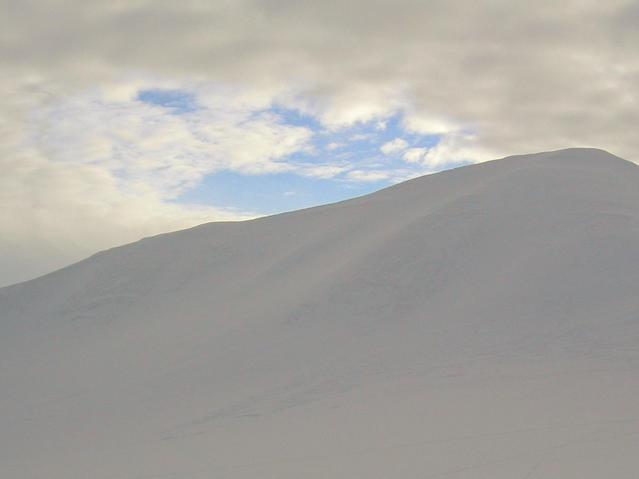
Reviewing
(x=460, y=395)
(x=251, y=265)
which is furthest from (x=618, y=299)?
(x=251, y=265)

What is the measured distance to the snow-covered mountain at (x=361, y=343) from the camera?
955 cm

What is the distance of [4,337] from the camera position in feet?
69.8

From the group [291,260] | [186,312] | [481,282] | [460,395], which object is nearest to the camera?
[460,395]

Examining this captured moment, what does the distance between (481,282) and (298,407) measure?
22.2 ft

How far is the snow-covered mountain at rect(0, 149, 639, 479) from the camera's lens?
9.55 meters

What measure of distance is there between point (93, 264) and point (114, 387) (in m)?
11.4

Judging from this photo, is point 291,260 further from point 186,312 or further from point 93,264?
point 93,264

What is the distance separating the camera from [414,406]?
11195 millimetres

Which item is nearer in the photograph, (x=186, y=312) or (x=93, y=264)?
(x=186, y=312)

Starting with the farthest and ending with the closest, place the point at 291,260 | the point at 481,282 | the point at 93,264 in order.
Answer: the point at 93,264 < the point at 291,260 < the point at 481,282

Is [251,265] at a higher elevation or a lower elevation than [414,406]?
higher

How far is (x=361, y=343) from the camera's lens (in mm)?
15148

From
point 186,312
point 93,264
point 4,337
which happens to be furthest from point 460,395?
point 93,264

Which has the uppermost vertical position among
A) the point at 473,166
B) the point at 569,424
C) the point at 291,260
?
the point at 473,166
